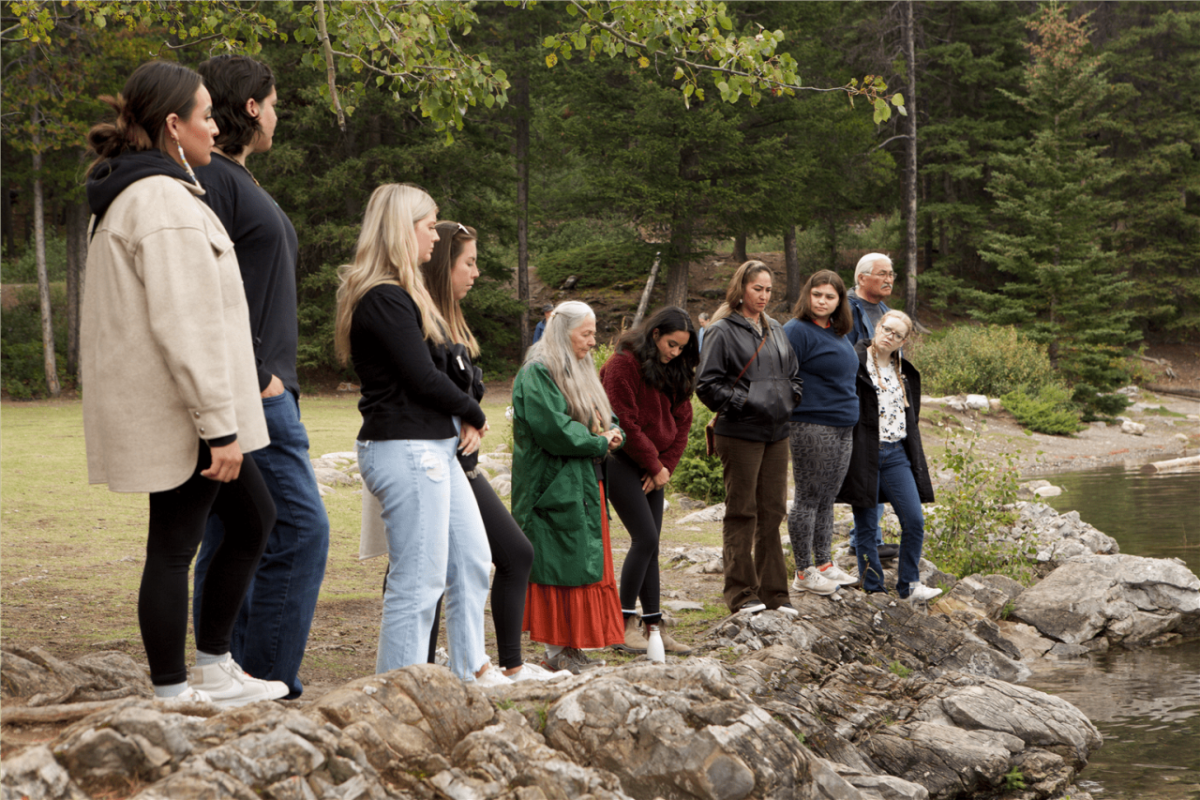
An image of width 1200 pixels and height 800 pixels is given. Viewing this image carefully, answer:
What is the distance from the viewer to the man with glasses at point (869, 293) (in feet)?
23.6

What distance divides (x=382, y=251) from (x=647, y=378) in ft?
7.02

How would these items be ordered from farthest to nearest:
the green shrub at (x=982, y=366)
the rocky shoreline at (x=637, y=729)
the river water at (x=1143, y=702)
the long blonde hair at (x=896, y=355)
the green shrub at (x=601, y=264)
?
1. the green shrub at (x=601, y=264)
2. the green shrub at (x=982, y=366)
3. the long blonde hair at (x=896, y=355)
4. the river water at (x=1143, y=702)
5. the rocky shoreline at (x=637, y=729)

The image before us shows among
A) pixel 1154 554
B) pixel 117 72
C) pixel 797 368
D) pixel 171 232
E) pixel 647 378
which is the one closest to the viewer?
pixel 171 232

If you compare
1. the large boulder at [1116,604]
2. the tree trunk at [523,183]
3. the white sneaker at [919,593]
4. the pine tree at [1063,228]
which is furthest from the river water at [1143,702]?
the tree trunk at [523,183]

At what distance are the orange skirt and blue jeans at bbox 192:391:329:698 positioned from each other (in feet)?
5.80

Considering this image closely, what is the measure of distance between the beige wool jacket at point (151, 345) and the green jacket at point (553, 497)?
7.28 ft

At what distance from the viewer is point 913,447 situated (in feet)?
23.3

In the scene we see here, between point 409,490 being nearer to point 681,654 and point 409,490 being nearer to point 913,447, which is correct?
point 681,654

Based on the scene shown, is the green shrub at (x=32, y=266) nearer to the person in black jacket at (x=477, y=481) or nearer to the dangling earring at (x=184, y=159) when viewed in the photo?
the person in black jacket at (x=477, y=481)

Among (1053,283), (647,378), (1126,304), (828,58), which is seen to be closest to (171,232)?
(647,378)

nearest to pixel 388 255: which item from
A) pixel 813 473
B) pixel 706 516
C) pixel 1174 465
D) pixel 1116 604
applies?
pixel 813 473

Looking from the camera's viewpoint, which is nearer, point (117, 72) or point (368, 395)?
point (368, 395)

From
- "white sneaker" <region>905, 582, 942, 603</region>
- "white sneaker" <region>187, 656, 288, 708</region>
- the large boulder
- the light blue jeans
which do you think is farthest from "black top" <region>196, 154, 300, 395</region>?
the large boulder

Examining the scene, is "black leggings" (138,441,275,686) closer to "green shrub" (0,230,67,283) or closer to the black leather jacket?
the black leather jacket
